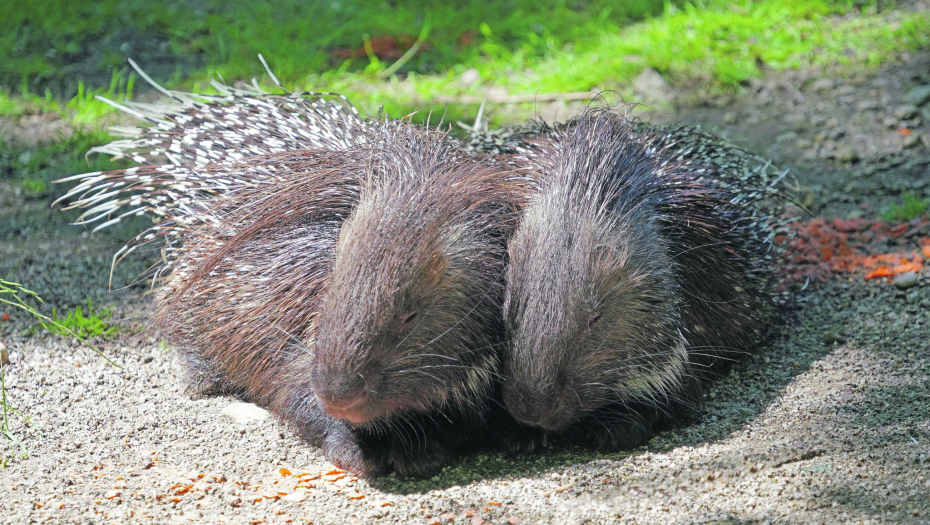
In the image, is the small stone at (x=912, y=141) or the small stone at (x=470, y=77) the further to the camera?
the small stone at (x=470, y=77)

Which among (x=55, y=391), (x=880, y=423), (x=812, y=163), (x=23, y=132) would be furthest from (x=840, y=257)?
(x=23, y=132)

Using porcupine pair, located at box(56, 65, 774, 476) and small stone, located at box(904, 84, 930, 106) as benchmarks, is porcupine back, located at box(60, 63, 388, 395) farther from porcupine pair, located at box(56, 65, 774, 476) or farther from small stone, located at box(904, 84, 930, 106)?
small stone, located at box(904, 84, 930, 106)

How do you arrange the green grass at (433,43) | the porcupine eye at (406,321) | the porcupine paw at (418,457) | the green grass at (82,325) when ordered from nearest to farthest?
the porcupine eye at (406,321) → the porcupine paw at (418,457) → the green grass at (82,325) → the green grass at (433,43)

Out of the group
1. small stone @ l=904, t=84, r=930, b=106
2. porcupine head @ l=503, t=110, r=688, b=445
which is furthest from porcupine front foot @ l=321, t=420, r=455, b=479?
small stone @ l=904, t=84, r=930, b=106

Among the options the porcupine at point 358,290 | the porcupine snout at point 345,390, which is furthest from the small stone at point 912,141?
the porcupine snout at point 345,390

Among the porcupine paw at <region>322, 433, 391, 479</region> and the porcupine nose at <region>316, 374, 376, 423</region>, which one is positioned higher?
the porcupine nose at <region>316, 374, 376, 423</region>

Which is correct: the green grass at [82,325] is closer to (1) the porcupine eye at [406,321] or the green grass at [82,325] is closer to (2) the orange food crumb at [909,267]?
(1) the porcupine eye at [406,321]

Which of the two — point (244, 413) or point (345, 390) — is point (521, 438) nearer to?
point (345, 390)
